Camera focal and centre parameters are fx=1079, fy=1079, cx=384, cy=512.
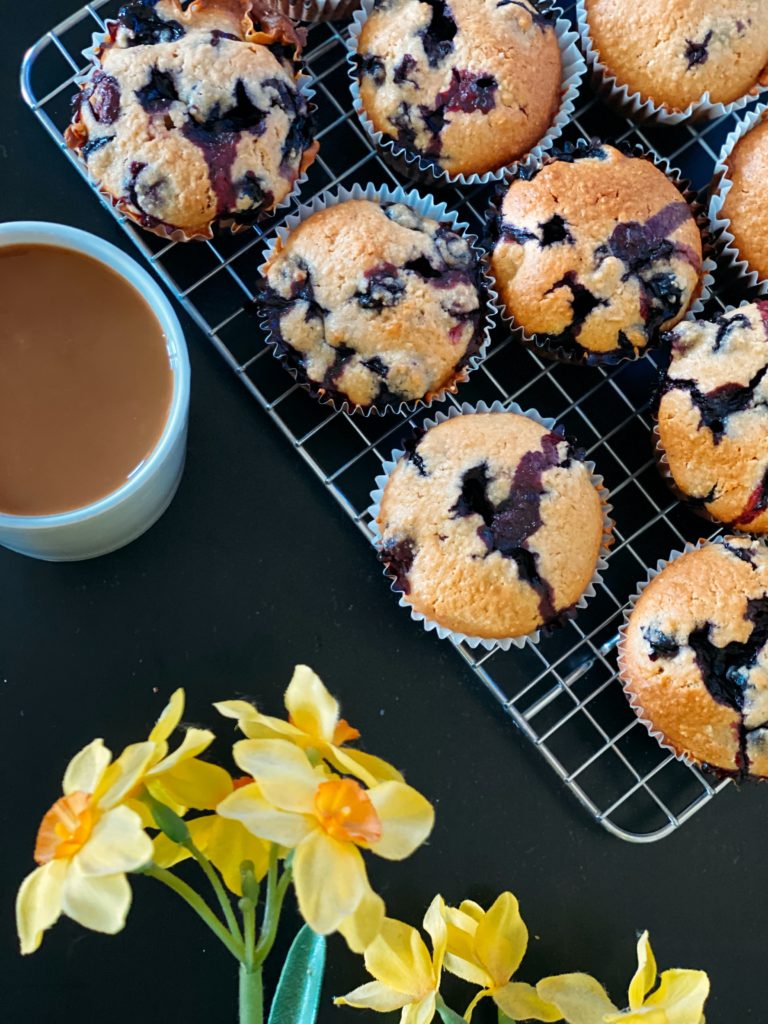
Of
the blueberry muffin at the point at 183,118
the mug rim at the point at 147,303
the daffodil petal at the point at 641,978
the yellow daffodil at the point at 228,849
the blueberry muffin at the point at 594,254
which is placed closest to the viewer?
the yellow daffodil at the point at 228,849

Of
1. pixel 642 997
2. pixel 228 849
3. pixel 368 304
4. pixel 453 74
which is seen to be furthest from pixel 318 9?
pixel 642 997

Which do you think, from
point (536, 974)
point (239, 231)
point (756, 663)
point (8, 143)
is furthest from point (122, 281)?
point (536, 974)

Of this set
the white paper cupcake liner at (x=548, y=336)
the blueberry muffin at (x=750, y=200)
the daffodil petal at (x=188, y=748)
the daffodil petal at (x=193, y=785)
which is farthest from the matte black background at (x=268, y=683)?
the blueberry muffin at (x=750, y=200)

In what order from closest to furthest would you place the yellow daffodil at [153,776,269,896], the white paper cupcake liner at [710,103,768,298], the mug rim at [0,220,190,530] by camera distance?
the yellow daffodil at [153,776,269,896], the mug rim at [0,220,190,530], the white paper cupcake liner at [710,103,768,298]

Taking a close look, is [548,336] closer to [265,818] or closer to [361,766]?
[361,766]

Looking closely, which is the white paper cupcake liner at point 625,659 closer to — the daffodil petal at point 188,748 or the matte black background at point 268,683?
the matte black background at point 268,683

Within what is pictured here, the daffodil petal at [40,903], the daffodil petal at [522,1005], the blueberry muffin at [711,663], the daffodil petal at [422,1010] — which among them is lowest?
the daffodil petal at [522,1005]

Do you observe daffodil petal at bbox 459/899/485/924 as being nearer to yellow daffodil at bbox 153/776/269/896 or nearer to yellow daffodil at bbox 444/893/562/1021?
yellow daffodil at bbox 444/893/562/1021

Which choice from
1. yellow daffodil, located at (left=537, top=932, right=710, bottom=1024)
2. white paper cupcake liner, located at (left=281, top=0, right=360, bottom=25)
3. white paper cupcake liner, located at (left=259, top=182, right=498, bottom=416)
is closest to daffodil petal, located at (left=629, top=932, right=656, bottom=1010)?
yellow daffodil, located at (left=537, top=932, right=710, bottom=1024)
